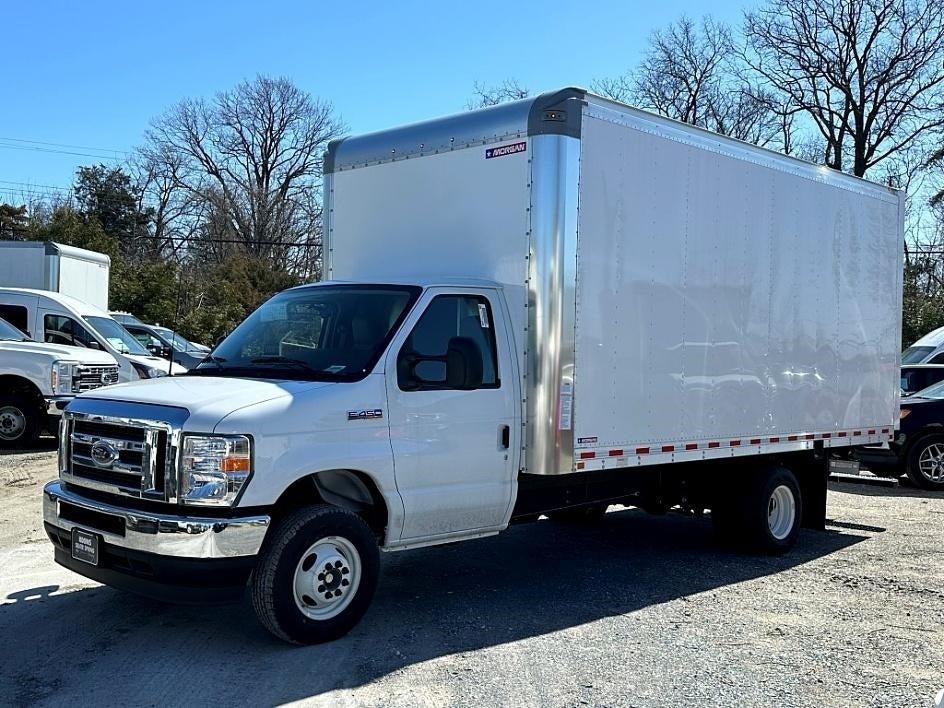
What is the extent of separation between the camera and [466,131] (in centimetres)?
692

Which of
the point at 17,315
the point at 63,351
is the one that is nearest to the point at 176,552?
the point at 63,351

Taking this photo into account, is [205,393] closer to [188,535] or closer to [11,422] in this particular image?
[188,535]

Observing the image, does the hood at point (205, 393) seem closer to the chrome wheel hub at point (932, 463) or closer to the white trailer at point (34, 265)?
the chrome wheel hub at point (932, 463)

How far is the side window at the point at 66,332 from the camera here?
15469 millimetres

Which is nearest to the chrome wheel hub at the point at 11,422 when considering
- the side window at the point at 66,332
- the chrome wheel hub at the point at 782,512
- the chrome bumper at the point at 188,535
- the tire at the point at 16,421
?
the tire at the point at 16,421

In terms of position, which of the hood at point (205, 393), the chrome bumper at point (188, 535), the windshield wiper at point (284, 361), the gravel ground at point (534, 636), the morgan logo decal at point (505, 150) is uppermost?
the morgan logo decal at point (505, 150)

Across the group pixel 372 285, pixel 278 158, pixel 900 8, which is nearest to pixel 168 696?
pixel 372 285

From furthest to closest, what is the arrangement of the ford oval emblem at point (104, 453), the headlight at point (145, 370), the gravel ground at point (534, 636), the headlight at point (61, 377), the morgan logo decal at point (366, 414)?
the headlight at point (145, 370) < the headlight at point (61, 377) < the morgan logo decal at point (366, 414) < the ford oval emblem at point (104, 453) < the gravel ground at point (534, 636)

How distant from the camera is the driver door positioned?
595 cm

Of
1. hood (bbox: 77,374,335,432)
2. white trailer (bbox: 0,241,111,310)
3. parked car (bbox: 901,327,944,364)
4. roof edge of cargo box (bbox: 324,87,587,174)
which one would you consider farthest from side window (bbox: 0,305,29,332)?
parked car (bbox: 901,327,944,364)

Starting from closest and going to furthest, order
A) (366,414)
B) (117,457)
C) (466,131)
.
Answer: (117,457), (366,414), (466,131)

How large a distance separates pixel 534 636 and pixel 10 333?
36.6ft

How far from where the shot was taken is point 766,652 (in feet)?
18.8

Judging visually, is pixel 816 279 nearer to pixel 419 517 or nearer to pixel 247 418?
pixel 419 517
